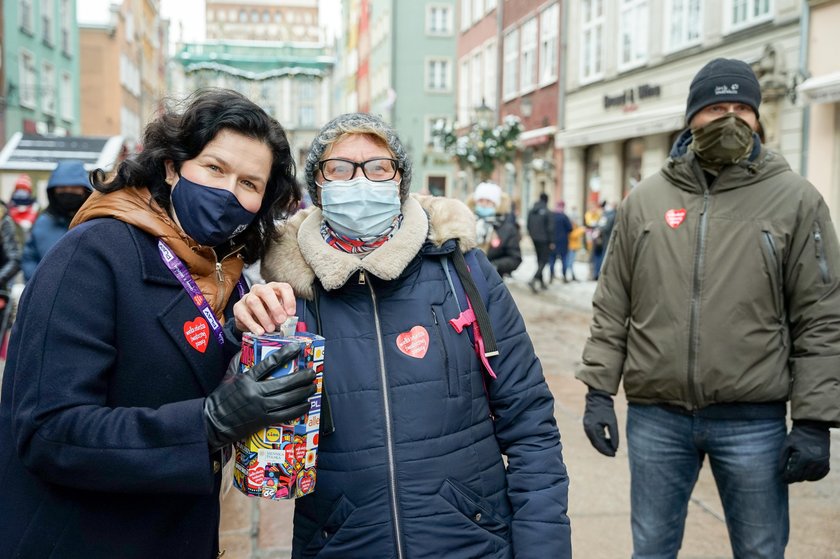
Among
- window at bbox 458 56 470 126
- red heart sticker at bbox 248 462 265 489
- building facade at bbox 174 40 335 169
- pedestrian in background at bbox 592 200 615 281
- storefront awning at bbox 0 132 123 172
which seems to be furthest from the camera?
building facade at bbox 174 40 335 169

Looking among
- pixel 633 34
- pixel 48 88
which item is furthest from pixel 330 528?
pixel 48 88

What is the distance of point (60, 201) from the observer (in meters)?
5.54

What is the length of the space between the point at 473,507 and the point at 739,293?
48.8 inches

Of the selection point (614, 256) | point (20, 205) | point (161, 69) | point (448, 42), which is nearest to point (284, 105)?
point (161, 69)

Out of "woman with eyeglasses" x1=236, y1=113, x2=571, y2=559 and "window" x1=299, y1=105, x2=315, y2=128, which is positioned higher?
A: "window" x1=299, y1=105, x2=315, y2=128

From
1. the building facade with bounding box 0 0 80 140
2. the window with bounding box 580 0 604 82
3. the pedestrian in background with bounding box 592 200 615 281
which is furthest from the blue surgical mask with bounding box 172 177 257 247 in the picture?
the building facade with bounding box 0 0 80 140

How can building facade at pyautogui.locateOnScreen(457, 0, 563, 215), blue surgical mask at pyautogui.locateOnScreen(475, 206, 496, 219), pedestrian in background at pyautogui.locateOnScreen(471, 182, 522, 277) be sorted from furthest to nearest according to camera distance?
building facade at pyautogui.locateOnScreen(457, 0, 563, 215), blue surgical mask at pyautogui.locateOnScreen(475, 206, 496, 219), pedestrian in background at pyautogui.locateOnScreen(471, 182, 522, 277)

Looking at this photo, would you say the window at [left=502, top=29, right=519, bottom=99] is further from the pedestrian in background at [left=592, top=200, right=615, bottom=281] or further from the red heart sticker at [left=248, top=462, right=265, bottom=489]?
the red heart sticker at [left=248, top=462, right=265, bottom=489]

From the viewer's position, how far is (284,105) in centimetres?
9750

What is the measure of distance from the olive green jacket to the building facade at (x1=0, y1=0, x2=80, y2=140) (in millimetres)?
26053

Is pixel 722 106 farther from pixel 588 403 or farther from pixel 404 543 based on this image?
pixel 404 543

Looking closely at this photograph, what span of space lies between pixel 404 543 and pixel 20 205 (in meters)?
11.7

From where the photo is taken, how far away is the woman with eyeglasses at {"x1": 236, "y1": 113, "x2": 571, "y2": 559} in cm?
195

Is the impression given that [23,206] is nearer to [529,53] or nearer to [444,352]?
[444,352]
